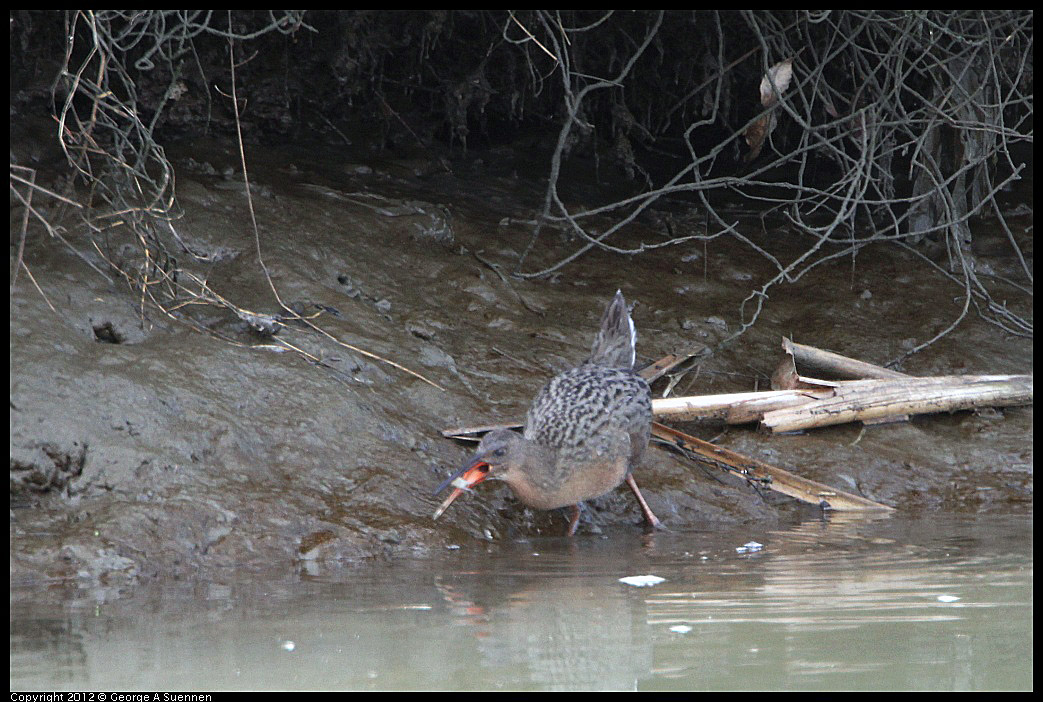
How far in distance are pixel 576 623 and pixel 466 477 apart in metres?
1.62

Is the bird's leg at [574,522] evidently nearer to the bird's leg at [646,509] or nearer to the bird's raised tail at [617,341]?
the bird's leg at [646,509]

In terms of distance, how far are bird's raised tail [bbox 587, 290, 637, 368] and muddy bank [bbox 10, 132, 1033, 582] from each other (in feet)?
1.63

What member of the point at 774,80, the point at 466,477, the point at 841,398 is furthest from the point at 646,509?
the point at 774,80

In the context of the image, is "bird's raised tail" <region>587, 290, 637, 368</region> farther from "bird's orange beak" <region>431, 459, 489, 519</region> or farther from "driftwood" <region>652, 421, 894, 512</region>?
"bird's orange beak" <region>431, 459, 489, 519</region>

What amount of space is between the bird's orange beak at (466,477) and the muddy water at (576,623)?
0.26 metres

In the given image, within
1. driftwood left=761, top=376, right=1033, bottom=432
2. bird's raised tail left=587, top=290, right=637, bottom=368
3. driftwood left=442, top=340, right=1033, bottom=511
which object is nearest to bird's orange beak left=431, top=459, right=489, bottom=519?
driftwood left=442, top=340, right=1033, bottom=511

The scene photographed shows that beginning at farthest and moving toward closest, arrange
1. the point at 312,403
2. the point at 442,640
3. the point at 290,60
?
1. the point at 290,60
2. the point at 312,403
3. the point at 442,640

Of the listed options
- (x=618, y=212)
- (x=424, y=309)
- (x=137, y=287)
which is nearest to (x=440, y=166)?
(x=618, y=212)

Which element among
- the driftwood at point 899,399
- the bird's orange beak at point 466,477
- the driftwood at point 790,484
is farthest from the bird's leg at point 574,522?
the driftwood at point 899,399

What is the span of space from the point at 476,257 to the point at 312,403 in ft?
7.75

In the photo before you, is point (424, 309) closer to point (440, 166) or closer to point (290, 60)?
point (440, 166)

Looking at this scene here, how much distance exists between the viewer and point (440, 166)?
353 inches

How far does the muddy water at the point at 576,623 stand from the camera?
297 cm

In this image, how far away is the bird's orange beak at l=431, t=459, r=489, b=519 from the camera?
509 centimetres
